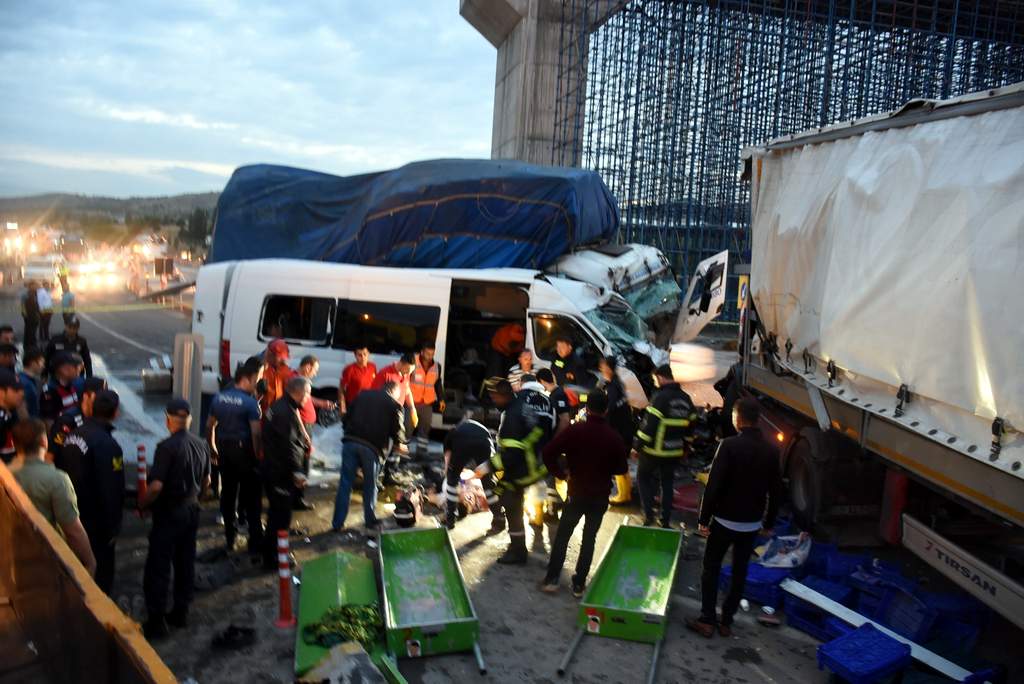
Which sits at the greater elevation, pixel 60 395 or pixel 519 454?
pixel 60 395

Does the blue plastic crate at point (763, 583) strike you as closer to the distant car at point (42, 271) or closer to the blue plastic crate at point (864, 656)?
the blue plastic crate at point (864, 656)

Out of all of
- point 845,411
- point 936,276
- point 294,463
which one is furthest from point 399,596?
point 936,276

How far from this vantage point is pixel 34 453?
4.74 m

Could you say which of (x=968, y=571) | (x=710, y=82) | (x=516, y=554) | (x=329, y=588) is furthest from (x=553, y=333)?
(x=710, y=82)

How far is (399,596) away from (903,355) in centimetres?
398

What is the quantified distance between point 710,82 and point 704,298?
21.5 m

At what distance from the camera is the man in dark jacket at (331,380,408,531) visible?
7148mm

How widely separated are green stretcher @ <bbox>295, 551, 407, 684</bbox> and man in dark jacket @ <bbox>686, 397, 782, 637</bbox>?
91.5 inches

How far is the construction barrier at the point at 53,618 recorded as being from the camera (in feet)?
9.72

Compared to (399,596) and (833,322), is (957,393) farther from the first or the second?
(399,596)

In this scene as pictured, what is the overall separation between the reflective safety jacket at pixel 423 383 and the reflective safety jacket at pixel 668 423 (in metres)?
3.23

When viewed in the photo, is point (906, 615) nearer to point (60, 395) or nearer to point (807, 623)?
point (807, 623)

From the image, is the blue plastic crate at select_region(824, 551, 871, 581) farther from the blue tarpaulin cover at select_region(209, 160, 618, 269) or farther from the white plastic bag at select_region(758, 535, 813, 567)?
the blue tarpaulin cover at select_region(209, 160, 618, 269)

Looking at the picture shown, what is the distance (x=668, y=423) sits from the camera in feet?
24.6
